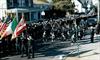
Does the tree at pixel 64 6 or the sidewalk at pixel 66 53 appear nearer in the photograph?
the sidewalk at pixel 66 53

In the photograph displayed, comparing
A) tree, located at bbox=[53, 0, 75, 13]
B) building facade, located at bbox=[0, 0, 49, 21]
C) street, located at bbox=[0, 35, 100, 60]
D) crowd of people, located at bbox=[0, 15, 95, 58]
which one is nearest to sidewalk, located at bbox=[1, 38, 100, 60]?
street, located at bbox=[0, 35, 100, 60]

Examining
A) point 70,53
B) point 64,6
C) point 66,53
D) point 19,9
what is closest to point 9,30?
point 66,53

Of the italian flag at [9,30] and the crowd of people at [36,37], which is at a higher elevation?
the italian flag at [9,30]

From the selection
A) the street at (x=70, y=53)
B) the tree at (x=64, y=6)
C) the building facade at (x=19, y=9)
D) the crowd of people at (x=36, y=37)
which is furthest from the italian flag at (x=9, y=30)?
the tree at (x=64, y=6)

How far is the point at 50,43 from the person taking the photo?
30.2 metres

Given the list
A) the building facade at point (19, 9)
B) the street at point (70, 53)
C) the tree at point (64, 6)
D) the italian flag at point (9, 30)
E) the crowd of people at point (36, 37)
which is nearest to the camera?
the street at point (70, 53)

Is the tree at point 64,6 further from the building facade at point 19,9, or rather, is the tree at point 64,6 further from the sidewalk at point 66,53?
the sidewalk at point 66,53

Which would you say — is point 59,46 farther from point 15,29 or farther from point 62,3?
point 62,3

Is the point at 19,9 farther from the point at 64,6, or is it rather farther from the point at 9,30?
the point at 9,30

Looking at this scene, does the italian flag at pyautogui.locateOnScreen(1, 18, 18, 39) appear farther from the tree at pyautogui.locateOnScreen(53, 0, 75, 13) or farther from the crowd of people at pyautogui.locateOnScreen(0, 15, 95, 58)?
the tree at pyautogui.locateOnScreen(53, 0, 75, 13)

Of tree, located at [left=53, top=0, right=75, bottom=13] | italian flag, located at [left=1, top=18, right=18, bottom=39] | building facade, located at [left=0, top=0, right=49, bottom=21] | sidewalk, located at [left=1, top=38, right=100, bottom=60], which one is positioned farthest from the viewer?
tree, located at [left=53, top=0, right=75, bottom=13]

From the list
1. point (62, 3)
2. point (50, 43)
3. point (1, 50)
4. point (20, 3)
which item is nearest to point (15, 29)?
point (1, 50)

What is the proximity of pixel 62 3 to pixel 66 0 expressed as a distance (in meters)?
2.41

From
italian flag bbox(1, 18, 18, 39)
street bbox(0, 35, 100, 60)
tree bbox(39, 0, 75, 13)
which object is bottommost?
tree bbox(39, 0, 75, 13)
